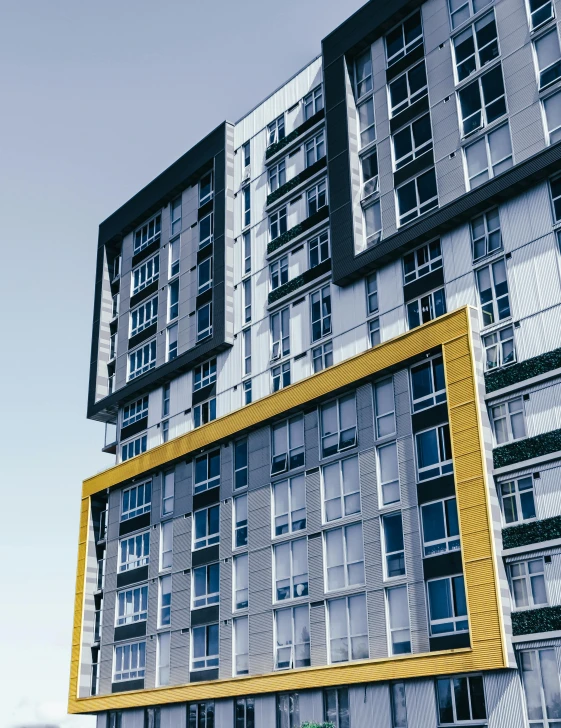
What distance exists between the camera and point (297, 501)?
47125 mm

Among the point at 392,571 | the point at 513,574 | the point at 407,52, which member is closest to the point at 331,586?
the point at 392,571

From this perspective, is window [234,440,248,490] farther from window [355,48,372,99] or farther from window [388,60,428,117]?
window [355,48,372,99]

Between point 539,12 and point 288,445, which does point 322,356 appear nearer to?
point 288,445

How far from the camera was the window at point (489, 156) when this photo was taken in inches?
1678

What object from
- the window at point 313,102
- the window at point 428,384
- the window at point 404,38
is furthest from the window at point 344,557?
the window at point 313,102

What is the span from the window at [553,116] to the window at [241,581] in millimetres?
26127

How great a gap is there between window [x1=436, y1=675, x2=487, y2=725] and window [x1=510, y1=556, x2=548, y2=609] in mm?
3519

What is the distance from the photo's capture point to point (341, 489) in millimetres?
44812

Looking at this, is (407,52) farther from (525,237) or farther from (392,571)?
(392,571)

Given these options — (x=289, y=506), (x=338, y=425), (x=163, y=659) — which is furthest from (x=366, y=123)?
(x=163, y=659)

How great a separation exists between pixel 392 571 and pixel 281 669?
27.3 ft

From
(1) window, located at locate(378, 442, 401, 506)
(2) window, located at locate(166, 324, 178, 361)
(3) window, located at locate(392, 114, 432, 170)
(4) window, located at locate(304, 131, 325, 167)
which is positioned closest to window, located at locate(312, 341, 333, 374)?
(1) window, located at locate(378, 442, 401, 506)

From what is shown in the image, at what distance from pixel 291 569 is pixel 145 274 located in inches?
1153

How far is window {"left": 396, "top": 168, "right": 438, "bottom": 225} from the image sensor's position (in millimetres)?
46062
